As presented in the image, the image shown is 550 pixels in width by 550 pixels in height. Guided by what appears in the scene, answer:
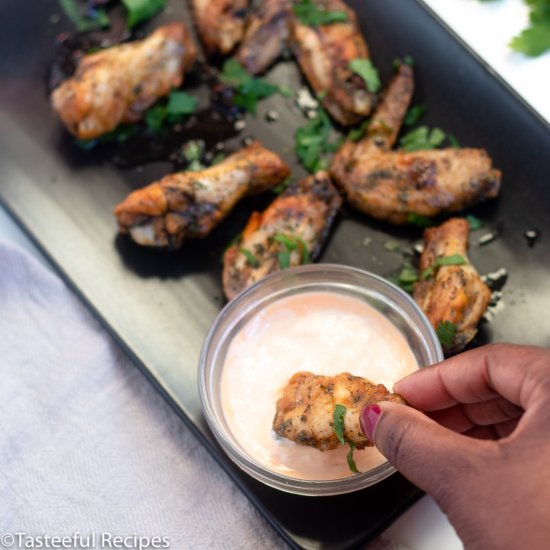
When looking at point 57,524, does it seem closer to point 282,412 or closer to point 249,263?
point 282,412

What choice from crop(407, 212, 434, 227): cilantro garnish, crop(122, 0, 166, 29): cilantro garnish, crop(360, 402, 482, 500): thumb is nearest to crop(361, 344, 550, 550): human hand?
crop(360, 402, 482, 500): thumb

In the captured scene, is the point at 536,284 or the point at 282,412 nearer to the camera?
the point at 282,412

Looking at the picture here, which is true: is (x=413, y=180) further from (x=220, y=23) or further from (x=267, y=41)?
(x=220, y=23)

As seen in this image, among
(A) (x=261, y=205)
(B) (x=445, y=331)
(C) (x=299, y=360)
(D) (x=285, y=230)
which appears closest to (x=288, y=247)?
(D) (x=285, y=230)

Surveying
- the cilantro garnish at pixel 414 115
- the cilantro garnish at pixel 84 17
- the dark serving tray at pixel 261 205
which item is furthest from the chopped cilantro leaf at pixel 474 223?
the cilantro garnish at pixel 84 17

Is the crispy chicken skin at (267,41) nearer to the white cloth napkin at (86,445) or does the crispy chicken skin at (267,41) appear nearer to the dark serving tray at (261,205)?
the dark serving tray at (261,205)

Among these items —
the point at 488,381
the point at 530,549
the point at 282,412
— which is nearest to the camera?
the point at 530,549

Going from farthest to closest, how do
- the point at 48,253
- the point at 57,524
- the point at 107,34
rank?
the point at 107,34 → the point at 48,253 → the point at 57,524

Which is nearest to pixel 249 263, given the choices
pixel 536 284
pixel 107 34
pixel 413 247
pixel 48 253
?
pixel 413 247
